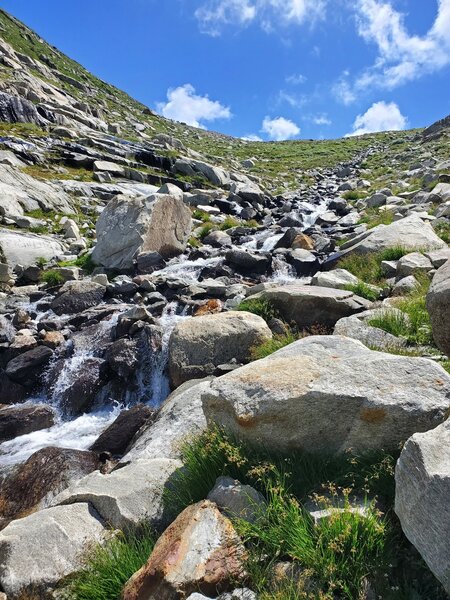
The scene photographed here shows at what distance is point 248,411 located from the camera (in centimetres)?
459

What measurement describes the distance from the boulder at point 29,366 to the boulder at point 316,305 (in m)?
6.83

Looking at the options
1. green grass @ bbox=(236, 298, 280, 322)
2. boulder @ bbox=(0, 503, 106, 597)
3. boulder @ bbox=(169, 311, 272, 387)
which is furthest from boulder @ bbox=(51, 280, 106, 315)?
boulder @ bbox=(0, 503, 106, 597)

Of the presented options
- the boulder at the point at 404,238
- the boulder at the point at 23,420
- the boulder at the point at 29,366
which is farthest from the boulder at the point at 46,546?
the boulder at the point at 404,238

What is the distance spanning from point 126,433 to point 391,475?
6.53m

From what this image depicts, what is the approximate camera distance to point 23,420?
10508 mm

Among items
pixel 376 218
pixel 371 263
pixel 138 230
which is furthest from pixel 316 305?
pixel 376 218

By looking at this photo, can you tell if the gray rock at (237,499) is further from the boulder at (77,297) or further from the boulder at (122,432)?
the boulder at (77,297)

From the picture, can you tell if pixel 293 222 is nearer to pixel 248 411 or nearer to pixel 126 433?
pixel 126 433

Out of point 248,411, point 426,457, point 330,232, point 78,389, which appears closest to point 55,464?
point 78,389

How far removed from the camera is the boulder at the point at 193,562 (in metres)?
3.39

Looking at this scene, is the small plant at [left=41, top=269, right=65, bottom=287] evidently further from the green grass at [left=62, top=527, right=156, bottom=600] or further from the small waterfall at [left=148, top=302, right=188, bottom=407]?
the green grass at [left=62, top=527, right=156, bottom=600]

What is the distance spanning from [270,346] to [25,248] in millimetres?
16399

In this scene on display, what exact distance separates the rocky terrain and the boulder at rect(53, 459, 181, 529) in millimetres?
27

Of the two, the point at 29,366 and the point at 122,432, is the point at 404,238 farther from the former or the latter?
the point at 29,366
